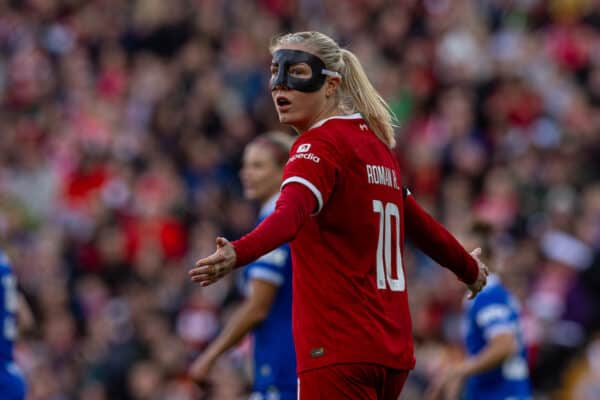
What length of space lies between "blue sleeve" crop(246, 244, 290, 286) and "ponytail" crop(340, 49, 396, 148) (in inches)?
74.7

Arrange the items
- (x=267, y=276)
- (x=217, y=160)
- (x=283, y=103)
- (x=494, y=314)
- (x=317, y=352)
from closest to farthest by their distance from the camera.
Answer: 1. (x=317, y=352)
2. (x=283, y=103)
3. (x=267, y=276)
4. (x=494, y=314)
5. (x=217, y=160)

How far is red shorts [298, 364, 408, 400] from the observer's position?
5.52 metres

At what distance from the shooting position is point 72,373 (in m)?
14.0

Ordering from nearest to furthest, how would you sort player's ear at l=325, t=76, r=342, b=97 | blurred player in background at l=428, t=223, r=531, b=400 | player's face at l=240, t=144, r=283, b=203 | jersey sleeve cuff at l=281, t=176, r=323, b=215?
1. jersey sleeve cuff at l=281, t=176, r=323, b=215
2. player's ear at l=325, t=76, r=342, b=97
3. blurred player in background at l=428, t=223, r=531, b=400
4. player's face at l=240, t=144, r=283, b=203

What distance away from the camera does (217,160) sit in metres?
16.1

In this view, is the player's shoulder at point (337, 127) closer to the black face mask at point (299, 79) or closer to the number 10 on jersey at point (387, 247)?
the black face mask at point (299, 79)

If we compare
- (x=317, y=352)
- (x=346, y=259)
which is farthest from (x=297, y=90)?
(x=317, y=352)

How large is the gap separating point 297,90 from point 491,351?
9.89 ft

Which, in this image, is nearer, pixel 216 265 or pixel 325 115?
pixel 216 265

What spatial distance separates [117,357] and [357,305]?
8.23m

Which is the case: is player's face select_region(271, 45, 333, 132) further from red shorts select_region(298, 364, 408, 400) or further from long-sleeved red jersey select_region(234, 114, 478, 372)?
red shorts select_region(298, 364, 408, 400)

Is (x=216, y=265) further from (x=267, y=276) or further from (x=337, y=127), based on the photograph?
(x=267, y=276)

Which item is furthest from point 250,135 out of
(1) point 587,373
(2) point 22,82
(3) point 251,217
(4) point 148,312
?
(1) point 587,373

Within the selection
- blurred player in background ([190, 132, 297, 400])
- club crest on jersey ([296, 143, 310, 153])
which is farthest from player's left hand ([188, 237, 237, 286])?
blurred player in background ([190, 132, 297, 400])
